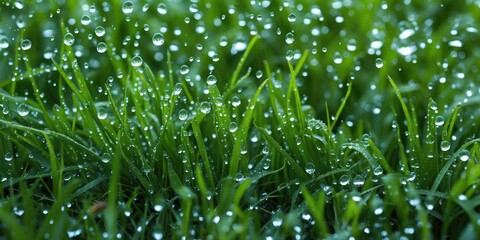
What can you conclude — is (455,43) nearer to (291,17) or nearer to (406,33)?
(406,33)

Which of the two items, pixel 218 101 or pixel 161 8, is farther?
pixel 161 8

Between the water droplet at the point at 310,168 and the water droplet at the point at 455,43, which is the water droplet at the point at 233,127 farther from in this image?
the water droplet at the point at 455,43

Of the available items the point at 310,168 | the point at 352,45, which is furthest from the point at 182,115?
the point at 352,45

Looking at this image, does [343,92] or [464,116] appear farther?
[343,92]

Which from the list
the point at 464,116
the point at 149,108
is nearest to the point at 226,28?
the point at 149,108

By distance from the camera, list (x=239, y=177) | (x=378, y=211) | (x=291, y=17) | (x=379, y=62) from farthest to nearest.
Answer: (x=291, y=17) < (x=379, y=62) < (x=239, y=177) < (x=378, y=211)

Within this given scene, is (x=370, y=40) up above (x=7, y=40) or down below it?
below

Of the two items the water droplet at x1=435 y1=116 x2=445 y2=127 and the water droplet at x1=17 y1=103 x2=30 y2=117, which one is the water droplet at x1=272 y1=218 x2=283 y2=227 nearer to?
the water droplet at x1=435 y1=116 x2=445 y2=127

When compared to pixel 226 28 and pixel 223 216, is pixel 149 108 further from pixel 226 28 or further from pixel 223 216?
pixel 226 28

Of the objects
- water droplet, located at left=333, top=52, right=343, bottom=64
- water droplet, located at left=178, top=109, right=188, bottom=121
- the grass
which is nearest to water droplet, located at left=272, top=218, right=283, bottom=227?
the grass
